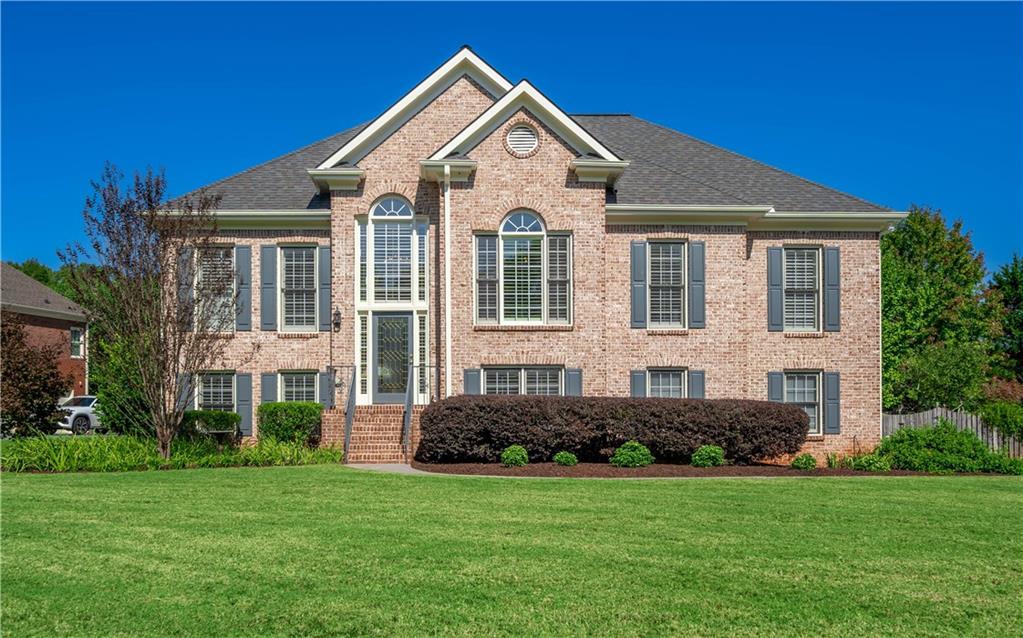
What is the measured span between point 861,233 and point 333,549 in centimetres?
1866

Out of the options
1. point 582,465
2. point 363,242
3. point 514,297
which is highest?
point 363,242

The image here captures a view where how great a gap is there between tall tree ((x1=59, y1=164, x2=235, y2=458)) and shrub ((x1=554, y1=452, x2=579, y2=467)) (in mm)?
7366

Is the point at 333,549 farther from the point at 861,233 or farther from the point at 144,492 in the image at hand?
the point at 861,233

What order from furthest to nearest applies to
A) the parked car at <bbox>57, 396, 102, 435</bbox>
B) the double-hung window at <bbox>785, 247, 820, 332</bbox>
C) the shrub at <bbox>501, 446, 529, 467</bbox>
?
1. the parked car at <bbox>57, 396, 102, 435</bbox>
2. the double-hung window at <bbox>785, 247, 820, 332</bbox>
3. the shrub at <bbox>501, 446, 529, 467</bbox>

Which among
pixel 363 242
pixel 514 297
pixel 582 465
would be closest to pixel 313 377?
pixel 363 242

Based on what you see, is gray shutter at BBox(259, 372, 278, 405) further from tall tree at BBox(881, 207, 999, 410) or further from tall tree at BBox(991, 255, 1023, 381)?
tall tree at BBox(991, 255, 1023, 381)

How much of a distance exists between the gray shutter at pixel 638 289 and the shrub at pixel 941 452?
6.22m

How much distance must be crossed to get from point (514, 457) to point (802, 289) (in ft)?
32.5

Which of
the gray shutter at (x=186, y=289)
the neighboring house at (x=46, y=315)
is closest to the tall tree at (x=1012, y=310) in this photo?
the gray shutter at (x=186, y=289)

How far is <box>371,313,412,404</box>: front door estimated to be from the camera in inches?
885

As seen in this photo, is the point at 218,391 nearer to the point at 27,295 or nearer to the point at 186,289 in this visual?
the point at 186,289

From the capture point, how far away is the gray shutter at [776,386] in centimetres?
2319

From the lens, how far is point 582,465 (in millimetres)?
18172

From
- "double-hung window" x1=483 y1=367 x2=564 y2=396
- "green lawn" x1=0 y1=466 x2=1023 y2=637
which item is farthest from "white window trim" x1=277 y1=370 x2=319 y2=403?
"green lawn" x1=0 y1=466 x2=1023 y2=637
